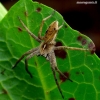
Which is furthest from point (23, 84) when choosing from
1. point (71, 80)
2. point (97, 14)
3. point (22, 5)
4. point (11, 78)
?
point (97, 14)

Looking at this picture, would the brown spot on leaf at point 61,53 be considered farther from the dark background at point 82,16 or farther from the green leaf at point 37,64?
the dark background at point 82,16

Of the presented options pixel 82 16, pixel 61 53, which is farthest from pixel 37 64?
pixel 82 16

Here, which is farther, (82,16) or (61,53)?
(82,16)

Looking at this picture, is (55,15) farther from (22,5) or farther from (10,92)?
(10,92)

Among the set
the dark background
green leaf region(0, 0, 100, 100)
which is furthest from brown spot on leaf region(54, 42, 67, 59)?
the dark background

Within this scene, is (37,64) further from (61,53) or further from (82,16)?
(82,16)

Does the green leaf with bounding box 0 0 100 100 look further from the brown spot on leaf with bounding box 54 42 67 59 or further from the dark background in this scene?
the dark background
